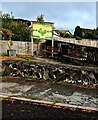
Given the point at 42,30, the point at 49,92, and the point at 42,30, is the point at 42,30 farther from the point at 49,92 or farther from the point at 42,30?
the point at 49,92

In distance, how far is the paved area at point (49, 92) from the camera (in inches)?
294

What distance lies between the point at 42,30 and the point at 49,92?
11411mm

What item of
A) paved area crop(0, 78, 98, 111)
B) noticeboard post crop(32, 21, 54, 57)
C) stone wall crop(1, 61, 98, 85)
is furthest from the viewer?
noticeboard post crop(32, 21, 54, 57)

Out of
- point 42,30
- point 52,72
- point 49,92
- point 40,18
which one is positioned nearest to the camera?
point 49,92

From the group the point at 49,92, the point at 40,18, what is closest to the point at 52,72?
the point at 49,92

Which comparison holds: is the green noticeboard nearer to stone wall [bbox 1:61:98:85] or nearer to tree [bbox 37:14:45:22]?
stone wall [bbox 1:61:98:85]

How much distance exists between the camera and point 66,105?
698 cm

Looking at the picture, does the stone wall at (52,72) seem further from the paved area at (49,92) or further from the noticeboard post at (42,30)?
the noticeboard post at (42,30)

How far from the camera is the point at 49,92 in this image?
8336mm

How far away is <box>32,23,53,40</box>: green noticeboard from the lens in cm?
1914

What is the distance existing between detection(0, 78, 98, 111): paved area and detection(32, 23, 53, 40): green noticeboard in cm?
963

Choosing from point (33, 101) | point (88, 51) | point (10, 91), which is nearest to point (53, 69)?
point (10, 91)

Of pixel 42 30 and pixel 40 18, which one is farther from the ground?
pixel 40 18

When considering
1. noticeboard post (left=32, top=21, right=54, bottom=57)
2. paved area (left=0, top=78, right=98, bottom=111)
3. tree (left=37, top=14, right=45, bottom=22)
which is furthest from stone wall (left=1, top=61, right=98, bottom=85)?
tree (left=37, top=14, right=45, bottom=22)
